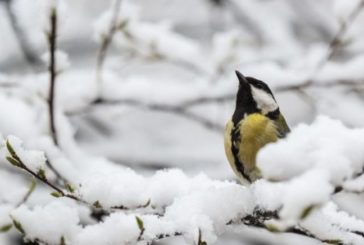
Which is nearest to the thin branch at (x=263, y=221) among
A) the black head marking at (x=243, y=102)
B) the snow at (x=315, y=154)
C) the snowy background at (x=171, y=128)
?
the snowy background at (x=171, y=128)

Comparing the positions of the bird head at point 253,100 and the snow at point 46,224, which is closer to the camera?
the snow at point 46,224

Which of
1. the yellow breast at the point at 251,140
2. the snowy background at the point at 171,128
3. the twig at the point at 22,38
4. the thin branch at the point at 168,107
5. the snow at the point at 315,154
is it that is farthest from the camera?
the twig at the point at 22,38

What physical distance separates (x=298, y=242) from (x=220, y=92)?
3.22 ft

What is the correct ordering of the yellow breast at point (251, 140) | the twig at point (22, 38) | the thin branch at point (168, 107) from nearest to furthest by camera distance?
the yellow breast at point (251, 140) < the thin branch at point (168, 107) < the twig at point (22, 38)

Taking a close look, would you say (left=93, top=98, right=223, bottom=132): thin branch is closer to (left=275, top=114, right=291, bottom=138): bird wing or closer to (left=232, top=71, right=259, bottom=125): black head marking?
(left=232, top=71, right=259, bottom=125): black head marking

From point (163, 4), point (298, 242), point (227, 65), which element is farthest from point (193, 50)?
point (163, 4)

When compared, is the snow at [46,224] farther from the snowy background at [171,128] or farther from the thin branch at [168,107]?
the thin branch at [168,107]

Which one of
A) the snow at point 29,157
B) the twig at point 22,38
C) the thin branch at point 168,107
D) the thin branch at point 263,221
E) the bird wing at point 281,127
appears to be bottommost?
the thin branch at point 263,221

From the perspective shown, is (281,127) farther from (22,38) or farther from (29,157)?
(22,38)

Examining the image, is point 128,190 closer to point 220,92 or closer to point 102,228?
point 102,228

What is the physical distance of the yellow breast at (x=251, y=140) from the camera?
162cm

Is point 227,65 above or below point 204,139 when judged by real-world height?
below

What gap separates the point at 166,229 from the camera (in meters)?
1.26

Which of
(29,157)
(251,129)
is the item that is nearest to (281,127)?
(251,129)
